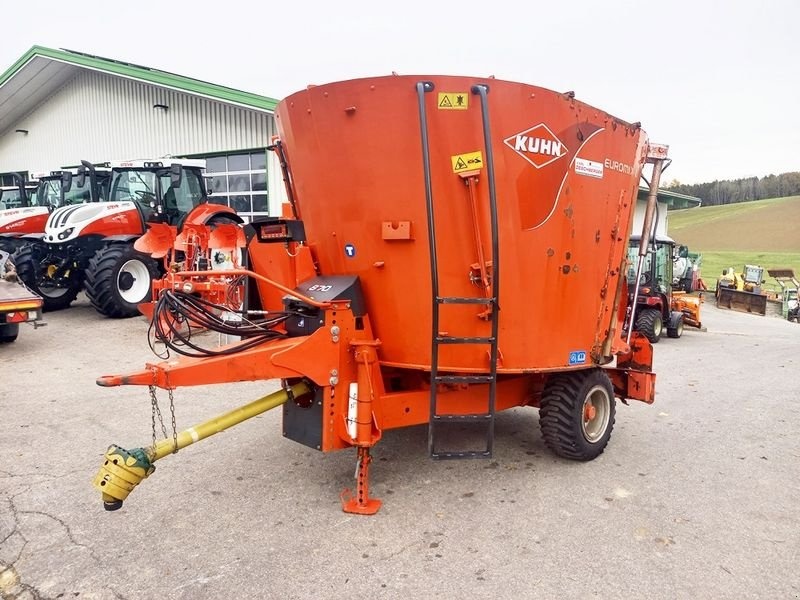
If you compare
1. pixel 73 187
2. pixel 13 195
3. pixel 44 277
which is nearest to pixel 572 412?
pixel 44 277

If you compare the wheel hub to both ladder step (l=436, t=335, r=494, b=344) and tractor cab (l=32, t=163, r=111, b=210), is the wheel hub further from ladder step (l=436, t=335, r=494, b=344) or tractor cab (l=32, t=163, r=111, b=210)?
ladder step (l=436, t=335, r=494, b=344)

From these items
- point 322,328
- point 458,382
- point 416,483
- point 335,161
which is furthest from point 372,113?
point 416,483

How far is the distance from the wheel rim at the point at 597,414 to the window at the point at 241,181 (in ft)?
34.1

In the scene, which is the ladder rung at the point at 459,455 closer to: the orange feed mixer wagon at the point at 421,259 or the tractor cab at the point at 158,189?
the orange feed mixer wagon at the point at 421,259

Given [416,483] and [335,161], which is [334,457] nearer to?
[416,483]

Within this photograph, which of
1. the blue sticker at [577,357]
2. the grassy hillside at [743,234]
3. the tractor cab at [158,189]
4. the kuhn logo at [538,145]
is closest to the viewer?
the kuhn logo at [538,145]

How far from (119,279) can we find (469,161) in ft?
28.8

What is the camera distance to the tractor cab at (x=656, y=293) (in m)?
11.6

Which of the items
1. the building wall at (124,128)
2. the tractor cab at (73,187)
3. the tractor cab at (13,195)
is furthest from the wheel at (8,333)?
the tractor cab at (13,195)

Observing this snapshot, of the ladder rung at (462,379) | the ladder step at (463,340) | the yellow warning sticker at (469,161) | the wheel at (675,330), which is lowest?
the wheel at (675,330)

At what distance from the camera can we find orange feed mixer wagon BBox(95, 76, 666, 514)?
3.37 metres

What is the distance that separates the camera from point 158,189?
440 inches

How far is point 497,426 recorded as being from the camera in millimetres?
5215

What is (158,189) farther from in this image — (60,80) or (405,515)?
(60,80)
